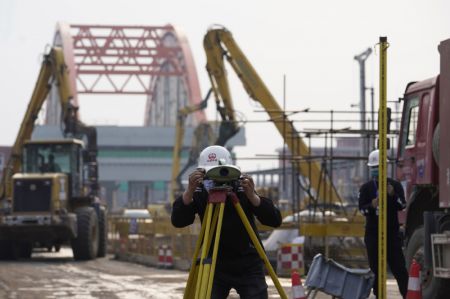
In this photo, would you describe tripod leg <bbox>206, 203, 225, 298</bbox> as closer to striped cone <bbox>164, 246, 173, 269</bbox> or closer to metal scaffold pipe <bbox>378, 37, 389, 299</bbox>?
metal scaffold pipe <bbox>378, 37, 389, 299</bbox>

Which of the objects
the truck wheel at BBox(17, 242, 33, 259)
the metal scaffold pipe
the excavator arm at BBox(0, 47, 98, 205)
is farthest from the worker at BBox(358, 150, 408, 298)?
the excavator arm at BBox(0, 47, 98, 205)

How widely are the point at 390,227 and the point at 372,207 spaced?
0.31m

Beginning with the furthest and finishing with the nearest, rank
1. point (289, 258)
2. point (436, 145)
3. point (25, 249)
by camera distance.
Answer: point (25, 249) → point (289, 258) → point (436, 145)

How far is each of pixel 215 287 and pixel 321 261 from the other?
14.8 ft

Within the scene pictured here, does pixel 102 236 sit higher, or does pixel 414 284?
pixel 102 236

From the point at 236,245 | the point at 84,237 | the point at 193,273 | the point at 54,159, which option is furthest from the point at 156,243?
the point at 193,273

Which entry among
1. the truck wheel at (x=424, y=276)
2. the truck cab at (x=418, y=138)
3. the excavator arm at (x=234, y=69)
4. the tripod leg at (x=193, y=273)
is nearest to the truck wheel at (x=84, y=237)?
the excavator arm at (x=234, y=69)

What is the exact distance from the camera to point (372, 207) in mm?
15219

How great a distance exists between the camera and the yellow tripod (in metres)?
8.77

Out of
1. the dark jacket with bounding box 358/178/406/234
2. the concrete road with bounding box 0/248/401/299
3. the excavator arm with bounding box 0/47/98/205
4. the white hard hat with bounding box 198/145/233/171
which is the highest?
the excavator arm with bounding box 0/47/98/205

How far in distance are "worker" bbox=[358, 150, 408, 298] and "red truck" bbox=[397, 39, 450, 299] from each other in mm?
304

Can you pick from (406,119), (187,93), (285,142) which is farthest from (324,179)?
(187,93)

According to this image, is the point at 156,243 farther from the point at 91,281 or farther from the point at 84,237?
the point at 91,281

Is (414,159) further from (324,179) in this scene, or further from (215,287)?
(324,179)
